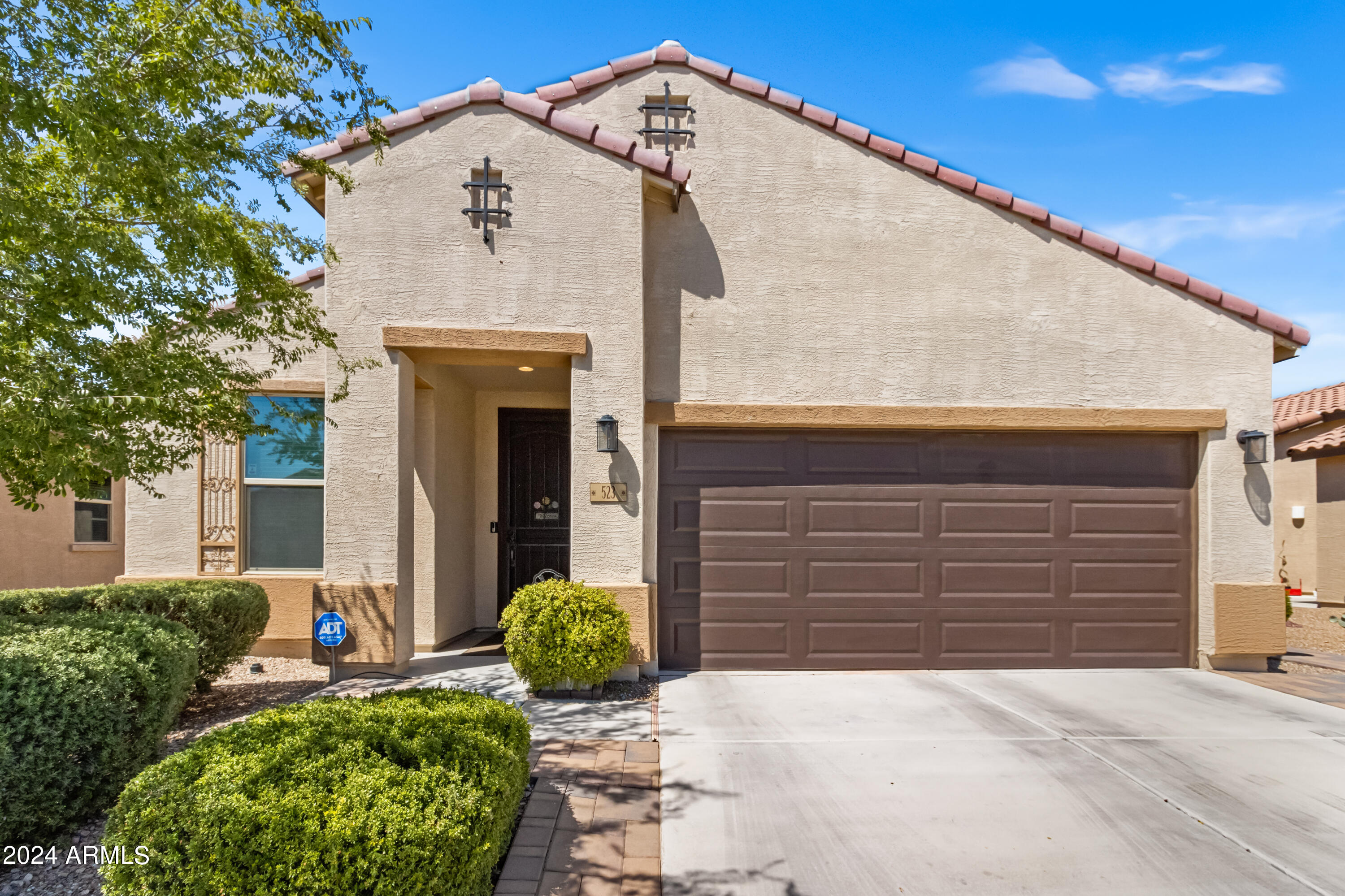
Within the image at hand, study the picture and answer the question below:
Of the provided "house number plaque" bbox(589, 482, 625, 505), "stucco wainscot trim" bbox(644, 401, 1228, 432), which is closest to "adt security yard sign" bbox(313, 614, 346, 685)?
"house number plaque" bbox(589, 482, 625, 505)

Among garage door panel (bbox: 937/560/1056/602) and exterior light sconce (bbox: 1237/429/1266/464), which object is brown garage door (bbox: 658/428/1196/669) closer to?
garage door panel (bbox: 937/560/1056/602)

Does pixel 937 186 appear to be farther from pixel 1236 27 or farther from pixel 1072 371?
pixel 1236 27

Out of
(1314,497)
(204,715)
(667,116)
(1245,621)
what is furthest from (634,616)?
(1314,497)

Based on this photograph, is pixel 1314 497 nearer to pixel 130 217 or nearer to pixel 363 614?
pixel 363 614

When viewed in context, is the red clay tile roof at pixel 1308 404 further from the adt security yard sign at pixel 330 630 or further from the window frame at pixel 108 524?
the window frame at pixel 108 524

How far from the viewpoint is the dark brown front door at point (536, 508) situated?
8539mm

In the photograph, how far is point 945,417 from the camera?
22.3 feet

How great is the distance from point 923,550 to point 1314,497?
442 inches

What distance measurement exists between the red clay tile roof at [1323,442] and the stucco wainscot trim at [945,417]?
22.6 feet

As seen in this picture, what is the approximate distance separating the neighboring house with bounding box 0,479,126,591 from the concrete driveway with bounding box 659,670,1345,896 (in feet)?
33.9

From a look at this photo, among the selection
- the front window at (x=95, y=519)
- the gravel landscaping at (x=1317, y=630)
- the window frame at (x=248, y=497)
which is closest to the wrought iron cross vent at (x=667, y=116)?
the window frame at (x=248, y=497)

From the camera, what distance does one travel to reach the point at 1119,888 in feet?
9.74

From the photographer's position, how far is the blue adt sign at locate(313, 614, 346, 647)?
5863mm

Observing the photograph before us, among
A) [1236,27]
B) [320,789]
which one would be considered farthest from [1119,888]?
[1236,27]
